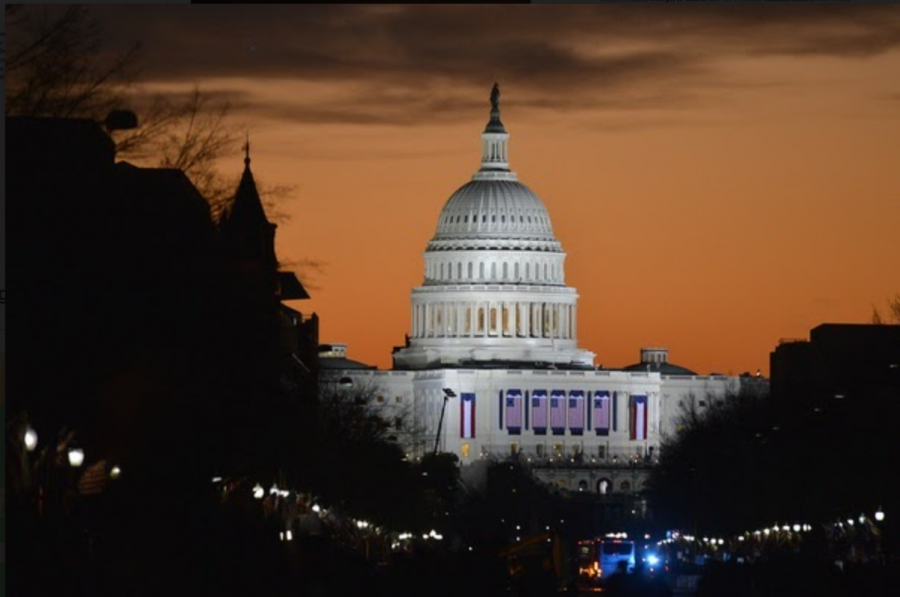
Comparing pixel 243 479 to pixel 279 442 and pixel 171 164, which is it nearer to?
pixel 279 442

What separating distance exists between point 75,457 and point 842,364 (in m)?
105

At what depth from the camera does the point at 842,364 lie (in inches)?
6235

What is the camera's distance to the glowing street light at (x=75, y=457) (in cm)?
5556

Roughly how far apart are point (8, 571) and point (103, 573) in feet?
10.6

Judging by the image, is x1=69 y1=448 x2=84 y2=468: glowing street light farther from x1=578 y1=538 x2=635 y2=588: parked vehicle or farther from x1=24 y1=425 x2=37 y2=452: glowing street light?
x1=578 y1=538 x2=635 y2=588: parked vehicle

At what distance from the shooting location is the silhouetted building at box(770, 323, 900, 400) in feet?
423

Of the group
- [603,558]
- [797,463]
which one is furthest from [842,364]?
[603,558]

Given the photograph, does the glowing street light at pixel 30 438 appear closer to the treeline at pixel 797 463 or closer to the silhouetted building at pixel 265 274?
the silhouetted building at pixel 265 274

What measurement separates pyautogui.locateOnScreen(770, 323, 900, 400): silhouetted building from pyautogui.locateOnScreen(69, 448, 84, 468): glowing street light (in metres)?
63.4

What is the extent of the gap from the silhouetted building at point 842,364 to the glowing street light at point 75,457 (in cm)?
6338

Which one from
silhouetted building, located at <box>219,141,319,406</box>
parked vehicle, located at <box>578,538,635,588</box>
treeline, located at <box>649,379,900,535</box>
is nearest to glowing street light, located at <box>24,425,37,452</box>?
silhouetted building, located at <box>219,141,319,406</box>

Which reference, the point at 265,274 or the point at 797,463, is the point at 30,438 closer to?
the point at 265,274

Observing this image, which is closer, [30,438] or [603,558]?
[30,438]

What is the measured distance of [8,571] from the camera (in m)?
41.9
